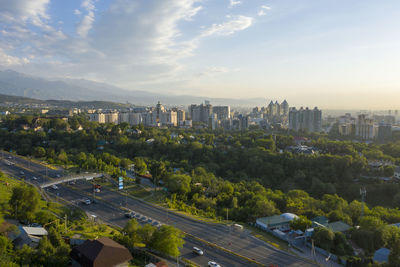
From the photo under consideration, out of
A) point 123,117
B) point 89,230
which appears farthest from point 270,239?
point 123,117

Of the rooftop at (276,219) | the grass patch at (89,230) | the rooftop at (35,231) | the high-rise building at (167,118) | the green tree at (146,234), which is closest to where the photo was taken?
the rooftop at (35,231)

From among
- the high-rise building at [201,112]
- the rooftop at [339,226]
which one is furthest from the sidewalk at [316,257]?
the high-rise building at [201,112]

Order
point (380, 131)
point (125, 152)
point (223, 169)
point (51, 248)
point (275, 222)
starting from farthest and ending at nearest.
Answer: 1. point (380, 131)
2. point (125, 152)
3. point (223, 169)
4. point (275, 222)
5. point (51, 248)

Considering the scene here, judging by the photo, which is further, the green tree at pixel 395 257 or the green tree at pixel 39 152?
the green tree at pixel 39 152

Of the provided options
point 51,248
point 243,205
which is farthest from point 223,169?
point 51,248

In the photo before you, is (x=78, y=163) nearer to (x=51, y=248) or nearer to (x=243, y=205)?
(x=243, y=205)

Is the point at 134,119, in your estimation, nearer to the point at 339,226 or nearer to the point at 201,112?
the point at 201,112

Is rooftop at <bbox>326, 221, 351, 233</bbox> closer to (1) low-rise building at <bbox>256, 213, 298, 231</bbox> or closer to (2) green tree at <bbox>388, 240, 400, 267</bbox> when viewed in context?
(1) low-rise building at <bbox>256, 213, 298, 231</bbox>

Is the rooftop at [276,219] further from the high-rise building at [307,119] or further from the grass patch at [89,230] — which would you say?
the high-rise building at [307,119]
